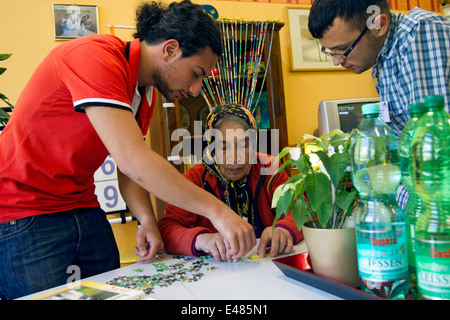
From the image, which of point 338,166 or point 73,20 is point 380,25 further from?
point 73,20

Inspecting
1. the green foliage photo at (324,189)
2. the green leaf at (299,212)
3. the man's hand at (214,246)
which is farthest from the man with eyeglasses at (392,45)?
the man's hand at (214,246)

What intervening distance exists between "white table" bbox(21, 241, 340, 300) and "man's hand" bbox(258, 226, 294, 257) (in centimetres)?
4

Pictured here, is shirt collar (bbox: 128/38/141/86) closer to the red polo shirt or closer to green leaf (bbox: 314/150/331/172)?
the red polo shirt

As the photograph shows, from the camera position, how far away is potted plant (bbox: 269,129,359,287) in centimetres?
76

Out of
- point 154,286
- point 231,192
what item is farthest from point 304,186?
point 231,192

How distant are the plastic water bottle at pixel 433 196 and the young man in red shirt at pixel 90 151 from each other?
0.48 meters

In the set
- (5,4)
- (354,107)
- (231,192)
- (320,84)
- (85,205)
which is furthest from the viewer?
(320,84)

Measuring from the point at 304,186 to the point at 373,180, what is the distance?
15cm

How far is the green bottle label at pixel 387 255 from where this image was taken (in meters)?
0.62

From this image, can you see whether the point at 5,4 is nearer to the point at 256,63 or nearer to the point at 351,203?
the point at 256,63

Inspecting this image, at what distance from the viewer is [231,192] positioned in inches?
62.2

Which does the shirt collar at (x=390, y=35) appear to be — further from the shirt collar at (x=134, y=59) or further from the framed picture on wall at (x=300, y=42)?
the framed picture on wall at (x=300, y=42)

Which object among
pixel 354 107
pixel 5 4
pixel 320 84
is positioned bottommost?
pixel 354 107

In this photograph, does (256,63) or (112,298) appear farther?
(256,63)
